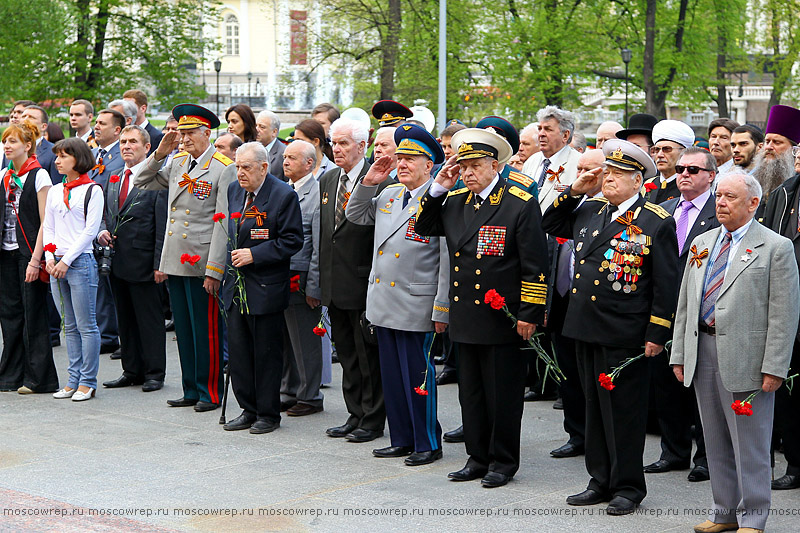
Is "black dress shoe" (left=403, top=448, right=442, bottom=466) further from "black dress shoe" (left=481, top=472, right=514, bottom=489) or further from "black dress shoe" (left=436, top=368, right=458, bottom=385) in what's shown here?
"black dress shoe" (left=436, top=368, right=458, bottom=385)

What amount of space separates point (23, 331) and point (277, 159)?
2.92 metres

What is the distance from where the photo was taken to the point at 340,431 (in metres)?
8.38

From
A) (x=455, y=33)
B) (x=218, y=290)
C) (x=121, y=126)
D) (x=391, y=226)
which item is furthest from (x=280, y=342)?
(x=455, y=33)

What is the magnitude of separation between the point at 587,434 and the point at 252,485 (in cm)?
215

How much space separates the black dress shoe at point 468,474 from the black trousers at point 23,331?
180 inches

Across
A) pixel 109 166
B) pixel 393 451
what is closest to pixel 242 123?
pixel 109 166

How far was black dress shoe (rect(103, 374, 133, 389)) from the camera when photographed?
10.2 meters

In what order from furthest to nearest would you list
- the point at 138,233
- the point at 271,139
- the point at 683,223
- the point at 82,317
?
the point at 271,139 < the point at 138,233 < the point at 82,317 < the point at 683,223

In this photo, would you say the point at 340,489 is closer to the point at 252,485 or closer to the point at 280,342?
the point at 252,485

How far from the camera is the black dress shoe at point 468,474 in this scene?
7062 millimetres

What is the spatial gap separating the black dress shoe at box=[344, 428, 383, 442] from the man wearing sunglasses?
2.09m

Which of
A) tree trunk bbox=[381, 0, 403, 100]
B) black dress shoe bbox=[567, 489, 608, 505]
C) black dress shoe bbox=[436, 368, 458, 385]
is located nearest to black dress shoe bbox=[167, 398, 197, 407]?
black dress shoe bbox=[436, 368, 458, 385]

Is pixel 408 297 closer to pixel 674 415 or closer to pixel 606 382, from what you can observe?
pixel 606 382

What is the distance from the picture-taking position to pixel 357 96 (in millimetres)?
35281
